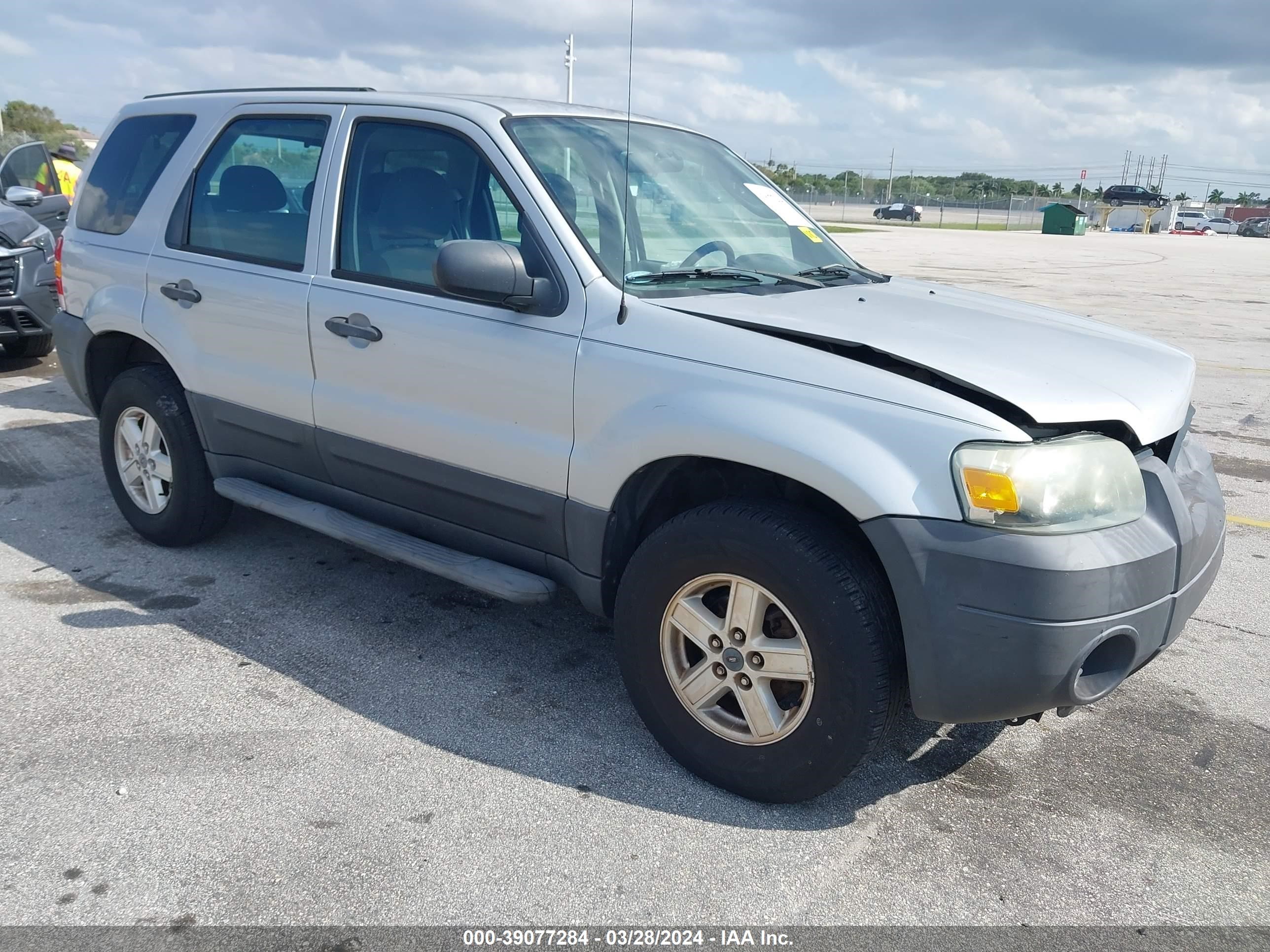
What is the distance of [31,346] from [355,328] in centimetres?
713

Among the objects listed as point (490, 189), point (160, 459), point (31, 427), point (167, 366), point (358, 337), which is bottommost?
point (31, 427)

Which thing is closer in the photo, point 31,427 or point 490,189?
point 490,189

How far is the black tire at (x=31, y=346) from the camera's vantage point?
9145 millimetres

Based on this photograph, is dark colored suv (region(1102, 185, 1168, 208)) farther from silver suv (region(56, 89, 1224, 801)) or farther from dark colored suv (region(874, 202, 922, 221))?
silver suv (region(56, 89, 1224, 801))

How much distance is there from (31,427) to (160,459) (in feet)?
10.1

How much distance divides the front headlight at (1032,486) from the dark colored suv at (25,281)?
8152mm

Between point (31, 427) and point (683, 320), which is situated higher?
point (683, 320)

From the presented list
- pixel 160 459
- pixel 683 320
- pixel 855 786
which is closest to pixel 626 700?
pixel 855 786

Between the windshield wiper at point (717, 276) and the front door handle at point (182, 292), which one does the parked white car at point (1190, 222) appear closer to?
the windshield wiper at point (717, 276)

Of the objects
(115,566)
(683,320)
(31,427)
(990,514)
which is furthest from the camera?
(31,427)

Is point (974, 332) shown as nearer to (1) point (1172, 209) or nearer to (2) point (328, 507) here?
(2) point (328, 507)

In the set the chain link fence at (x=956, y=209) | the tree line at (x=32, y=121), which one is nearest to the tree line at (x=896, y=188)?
the chain link fence at (x=956, y=209)

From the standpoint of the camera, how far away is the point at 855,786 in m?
3.15

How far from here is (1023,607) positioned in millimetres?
2525
